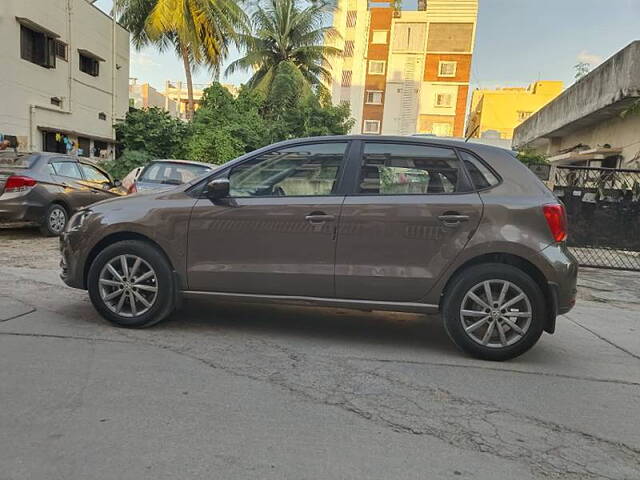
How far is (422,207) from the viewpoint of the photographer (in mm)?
3973

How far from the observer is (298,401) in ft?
10.4

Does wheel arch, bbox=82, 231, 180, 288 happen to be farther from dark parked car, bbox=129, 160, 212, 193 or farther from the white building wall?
the white building wall

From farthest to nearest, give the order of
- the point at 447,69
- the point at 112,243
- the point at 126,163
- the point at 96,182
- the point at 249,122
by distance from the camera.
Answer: the point at 447,69
the point at 249,122
the point at 126,163
the point at 96,182
the point at 112,243

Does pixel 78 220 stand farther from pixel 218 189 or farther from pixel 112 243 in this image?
pixel 218 189

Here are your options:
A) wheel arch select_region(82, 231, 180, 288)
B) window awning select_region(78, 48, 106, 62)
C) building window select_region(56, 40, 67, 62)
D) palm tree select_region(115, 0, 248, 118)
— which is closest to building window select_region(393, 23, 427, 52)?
palm tree select_region(115, 0, 248, 118)

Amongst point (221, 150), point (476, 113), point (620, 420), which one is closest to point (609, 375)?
point (620, 420)

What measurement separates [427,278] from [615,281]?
554cm

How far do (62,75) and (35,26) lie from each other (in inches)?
84.0

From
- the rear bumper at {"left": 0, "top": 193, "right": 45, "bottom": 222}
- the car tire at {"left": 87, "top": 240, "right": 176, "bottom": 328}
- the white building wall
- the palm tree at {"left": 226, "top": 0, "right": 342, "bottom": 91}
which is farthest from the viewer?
the white building wall

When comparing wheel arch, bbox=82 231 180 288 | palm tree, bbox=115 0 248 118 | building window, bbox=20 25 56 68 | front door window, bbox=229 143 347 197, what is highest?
palm tree, bbox=115 0 248 118

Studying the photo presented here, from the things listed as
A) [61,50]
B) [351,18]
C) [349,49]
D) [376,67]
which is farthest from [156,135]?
[351,18]

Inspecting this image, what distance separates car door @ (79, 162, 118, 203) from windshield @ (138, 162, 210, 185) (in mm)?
1375

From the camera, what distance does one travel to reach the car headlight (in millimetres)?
4445

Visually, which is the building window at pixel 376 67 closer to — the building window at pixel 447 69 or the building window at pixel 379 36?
the building window at pixel 379 36
